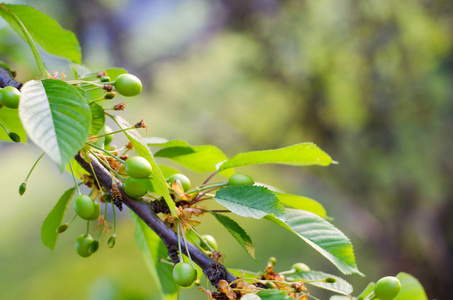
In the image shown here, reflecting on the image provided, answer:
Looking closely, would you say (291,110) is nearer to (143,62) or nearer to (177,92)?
(177,92)

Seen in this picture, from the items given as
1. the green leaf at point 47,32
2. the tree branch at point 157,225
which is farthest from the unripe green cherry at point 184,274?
the green leaf at point 47,32

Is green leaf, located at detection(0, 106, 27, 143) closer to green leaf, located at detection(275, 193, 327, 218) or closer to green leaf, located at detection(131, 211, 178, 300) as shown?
green leaf, located at detection(131, 211, 178, 300)

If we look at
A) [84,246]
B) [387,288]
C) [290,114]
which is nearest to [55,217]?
[84,246]

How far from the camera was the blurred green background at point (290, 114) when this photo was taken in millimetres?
2285

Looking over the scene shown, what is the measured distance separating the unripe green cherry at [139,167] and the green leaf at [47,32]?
242 millimetres

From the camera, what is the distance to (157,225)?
39cm

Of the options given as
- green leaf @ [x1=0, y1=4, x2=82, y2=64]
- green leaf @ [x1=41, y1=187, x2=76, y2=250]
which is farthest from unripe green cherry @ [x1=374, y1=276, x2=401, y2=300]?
green leaf @ [x1=0, y1=4, x2=82, y2=64]

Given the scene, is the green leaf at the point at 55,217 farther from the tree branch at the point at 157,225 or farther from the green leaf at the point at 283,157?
the green leaf at the point at 283,157

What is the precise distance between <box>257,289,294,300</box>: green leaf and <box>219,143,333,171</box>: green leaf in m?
0.13

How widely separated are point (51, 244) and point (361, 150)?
2.94 metres

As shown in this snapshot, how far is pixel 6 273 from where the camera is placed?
188 centimetres

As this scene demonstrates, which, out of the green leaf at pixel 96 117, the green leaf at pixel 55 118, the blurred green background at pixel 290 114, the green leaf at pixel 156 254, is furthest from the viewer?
the blurred green background at pixel 290 114

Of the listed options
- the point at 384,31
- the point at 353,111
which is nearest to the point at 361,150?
the point at 353,111

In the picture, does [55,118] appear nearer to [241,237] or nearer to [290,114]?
[241,237]
